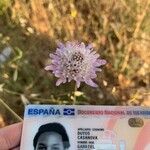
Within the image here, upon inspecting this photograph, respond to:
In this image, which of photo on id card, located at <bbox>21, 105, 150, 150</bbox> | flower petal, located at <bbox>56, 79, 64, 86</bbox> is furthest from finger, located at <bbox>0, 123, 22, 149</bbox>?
flower petal, located at <bbox>56, 79, 64, 86</bbox>

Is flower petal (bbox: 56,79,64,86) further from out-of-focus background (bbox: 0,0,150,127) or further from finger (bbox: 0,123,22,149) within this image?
finger (bbox: 0,123,22,149)

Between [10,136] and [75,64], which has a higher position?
[75,64]

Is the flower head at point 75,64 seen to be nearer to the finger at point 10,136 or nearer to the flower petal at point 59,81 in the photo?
the flower petal at point 59,81

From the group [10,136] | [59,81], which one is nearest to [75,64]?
[59,81]

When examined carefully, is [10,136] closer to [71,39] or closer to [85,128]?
[85,128]

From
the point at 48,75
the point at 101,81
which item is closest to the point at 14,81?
the point at 48,75

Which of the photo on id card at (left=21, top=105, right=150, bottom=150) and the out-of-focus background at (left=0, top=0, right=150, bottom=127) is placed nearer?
the photo on id card at (left=21, top=105, right=150, bottom=150)
